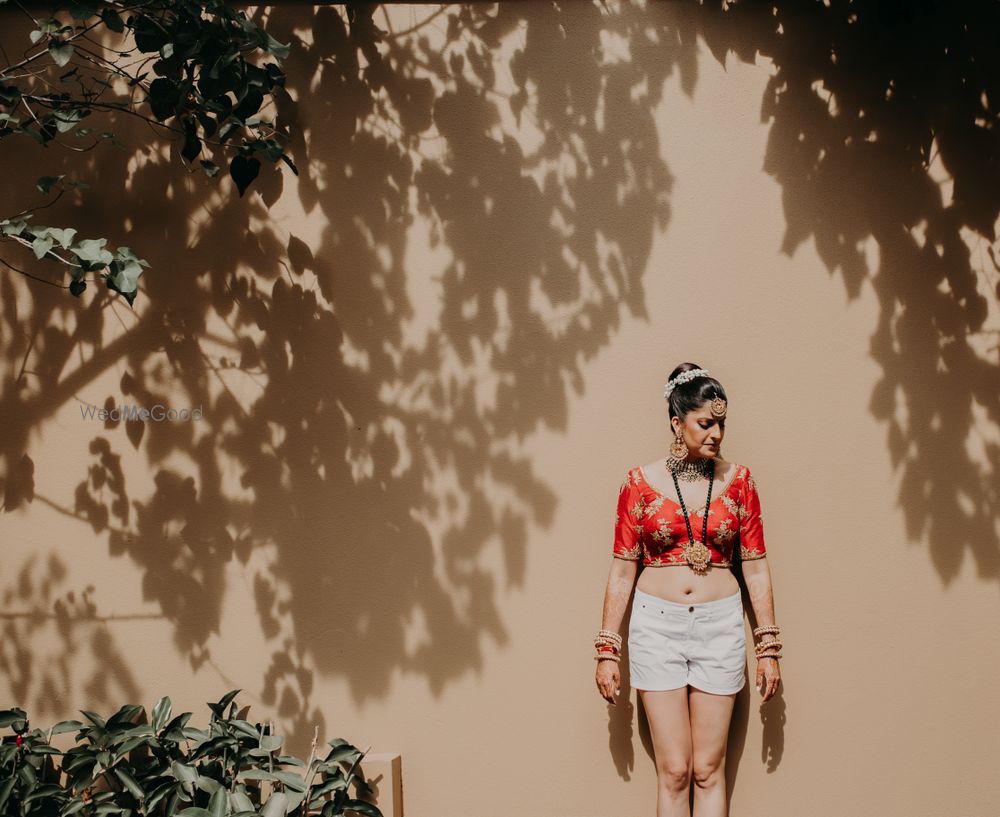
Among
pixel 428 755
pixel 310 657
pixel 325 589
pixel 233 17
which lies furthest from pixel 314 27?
pixel 428 755

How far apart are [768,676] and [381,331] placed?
2.26m

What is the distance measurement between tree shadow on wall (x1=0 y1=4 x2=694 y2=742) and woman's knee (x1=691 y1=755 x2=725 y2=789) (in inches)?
39.8

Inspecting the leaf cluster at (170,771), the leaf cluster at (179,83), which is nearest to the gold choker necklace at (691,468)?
the leaf cluster at (170,771)

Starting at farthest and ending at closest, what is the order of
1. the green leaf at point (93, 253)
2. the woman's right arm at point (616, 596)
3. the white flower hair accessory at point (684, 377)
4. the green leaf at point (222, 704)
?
the green leaf at point (222, 704), the woman's right arm at point (616, 596), the white flower hair accessory at point (684, 377), the green leaf at point (93, 253)

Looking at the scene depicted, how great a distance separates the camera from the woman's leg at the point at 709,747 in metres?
3.08

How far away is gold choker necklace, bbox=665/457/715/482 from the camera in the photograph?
3.15 meters

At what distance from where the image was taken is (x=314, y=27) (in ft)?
11.4

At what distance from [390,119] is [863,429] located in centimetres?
263

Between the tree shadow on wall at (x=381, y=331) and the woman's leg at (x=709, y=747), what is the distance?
37.2 inches

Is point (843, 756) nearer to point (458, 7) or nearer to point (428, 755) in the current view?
point (428, 755)

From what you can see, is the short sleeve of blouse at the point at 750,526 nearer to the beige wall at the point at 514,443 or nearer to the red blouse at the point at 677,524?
the red blouse at the point at 677,524

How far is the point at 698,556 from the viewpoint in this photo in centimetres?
306

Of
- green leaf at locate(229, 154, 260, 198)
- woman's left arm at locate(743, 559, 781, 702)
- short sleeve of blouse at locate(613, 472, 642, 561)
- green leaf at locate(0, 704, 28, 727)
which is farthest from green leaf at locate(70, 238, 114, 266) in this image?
woman's left arm at locate(743, 559, 781, 702)

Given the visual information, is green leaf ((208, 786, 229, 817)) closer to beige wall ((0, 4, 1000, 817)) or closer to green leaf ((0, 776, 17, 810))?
beige wall ((0, 4, 1000, 817))
